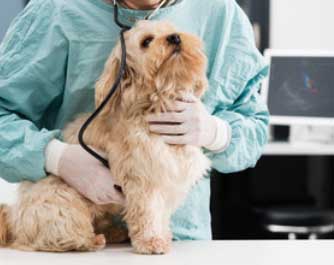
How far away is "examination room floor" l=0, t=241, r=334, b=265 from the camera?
120cm

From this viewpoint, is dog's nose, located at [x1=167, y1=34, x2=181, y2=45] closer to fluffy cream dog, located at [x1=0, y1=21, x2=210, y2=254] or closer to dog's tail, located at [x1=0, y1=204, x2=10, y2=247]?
fluffy cream dog, located at [x1=0, y1=21, x2=210, y2=254]

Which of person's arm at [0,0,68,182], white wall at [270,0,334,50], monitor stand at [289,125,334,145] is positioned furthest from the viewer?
white wall at [270,0,334,50]

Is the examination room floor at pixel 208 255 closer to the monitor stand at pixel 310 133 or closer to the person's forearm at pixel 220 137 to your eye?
the person's forearm at pixel 220 137

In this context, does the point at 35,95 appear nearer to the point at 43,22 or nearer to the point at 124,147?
the point at 43,22

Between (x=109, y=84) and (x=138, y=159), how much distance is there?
0.15m

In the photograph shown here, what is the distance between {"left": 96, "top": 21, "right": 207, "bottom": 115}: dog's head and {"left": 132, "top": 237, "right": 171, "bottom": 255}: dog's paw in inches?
9.9

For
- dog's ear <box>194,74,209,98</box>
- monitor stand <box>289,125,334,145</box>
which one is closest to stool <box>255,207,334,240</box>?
monitor stand <box>289,125,334,145</box>

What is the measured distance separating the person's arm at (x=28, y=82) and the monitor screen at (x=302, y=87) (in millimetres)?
2300

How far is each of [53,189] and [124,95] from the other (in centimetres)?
23

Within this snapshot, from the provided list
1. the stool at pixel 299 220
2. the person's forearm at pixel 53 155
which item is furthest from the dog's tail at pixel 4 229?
the stool at pixel 299 220

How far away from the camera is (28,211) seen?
1292 mm

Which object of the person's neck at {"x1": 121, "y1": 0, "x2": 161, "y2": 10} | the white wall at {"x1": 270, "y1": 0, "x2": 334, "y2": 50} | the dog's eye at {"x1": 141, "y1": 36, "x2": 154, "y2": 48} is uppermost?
the person's neck at {"x1": 121, "y1": 0, "x2": 161, "y2": 10}

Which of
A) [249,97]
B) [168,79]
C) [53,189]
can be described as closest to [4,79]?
[53,189]

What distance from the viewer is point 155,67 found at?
1.22 m
